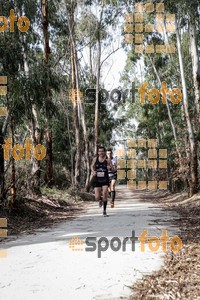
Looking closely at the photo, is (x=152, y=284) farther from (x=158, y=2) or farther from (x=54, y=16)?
(x=54, y=16)

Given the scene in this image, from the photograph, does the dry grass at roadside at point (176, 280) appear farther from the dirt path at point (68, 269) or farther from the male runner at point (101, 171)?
the male runner at point (101, 171)

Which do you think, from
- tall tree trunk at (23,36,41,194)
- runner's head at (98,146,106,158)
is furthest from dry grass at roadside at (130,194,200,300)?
tall tree trunk at (23,36,41,194)

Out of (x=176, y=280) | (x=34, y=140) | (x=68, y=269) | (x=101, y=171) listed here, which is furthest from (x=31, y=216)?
(x=176, y=280)

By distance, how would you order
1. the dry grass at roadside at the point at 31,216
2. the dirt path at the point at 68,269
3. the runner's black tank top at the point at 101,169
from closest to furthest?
the dirt path at the point at 68,269
the dry grass at roadside at the point at 31,216
the runner's black tank top at the point at 101,169

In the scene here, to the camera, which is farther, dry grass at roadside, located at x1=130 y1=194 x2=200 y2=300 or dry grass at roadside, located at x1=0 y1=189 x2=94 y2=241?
dry grass at roadside, located at x1=0 y1=189 x2=94 y2=241

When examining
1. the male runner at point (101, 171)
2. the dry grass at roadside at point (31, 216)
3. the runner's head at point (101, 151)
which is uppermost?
the runner's head at point (101, 151)

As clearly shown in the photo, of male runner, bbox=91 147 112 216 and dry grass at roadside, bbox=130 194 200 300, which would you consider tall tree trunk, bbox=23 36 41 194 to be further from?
dry grass at roadside, bbox=130 194 200 300

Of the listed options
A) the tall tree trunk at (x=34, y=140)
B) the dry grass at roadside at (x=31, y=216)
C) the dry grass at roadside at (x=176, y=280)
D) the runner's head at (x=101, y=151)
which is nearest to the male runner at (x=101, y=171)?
the runner's head at (x=101, y=151)

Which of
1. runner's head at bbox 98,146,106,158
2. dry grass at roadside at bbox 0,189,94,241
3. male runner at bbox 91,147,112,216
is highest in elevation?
runner's head at bbox 98,146,106,158

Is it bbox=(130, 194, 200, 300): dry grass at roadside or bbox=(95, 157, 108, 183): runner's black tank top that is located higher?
bbox=(95, 157, 108, 183): runner's black tank top

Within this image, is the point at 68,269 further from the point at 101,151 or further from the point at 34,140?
the point at 34,140

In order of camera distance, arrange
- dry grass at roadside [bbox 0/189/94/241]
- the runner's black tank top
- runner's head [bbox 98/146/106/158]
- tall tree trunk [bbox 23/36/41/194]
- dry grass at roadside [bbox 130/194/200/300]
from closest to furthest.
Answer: dry grass at roadside [bbox 130/194/200/300] → dry grass at roadside [bbox 0/189/94/241] → runner's head [bbox 98/146/106/158] → the runner's black tank top → tall tree trunk [bbox 23/36/41/194]

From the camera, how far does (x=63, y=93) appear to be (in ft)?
90.4

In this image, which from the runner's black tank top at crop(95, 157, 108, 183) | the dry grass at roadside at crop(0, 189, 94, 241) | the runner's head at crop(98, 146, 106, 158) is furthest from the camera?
the runner's black tank top at crop(95, 157, 108, 183)
